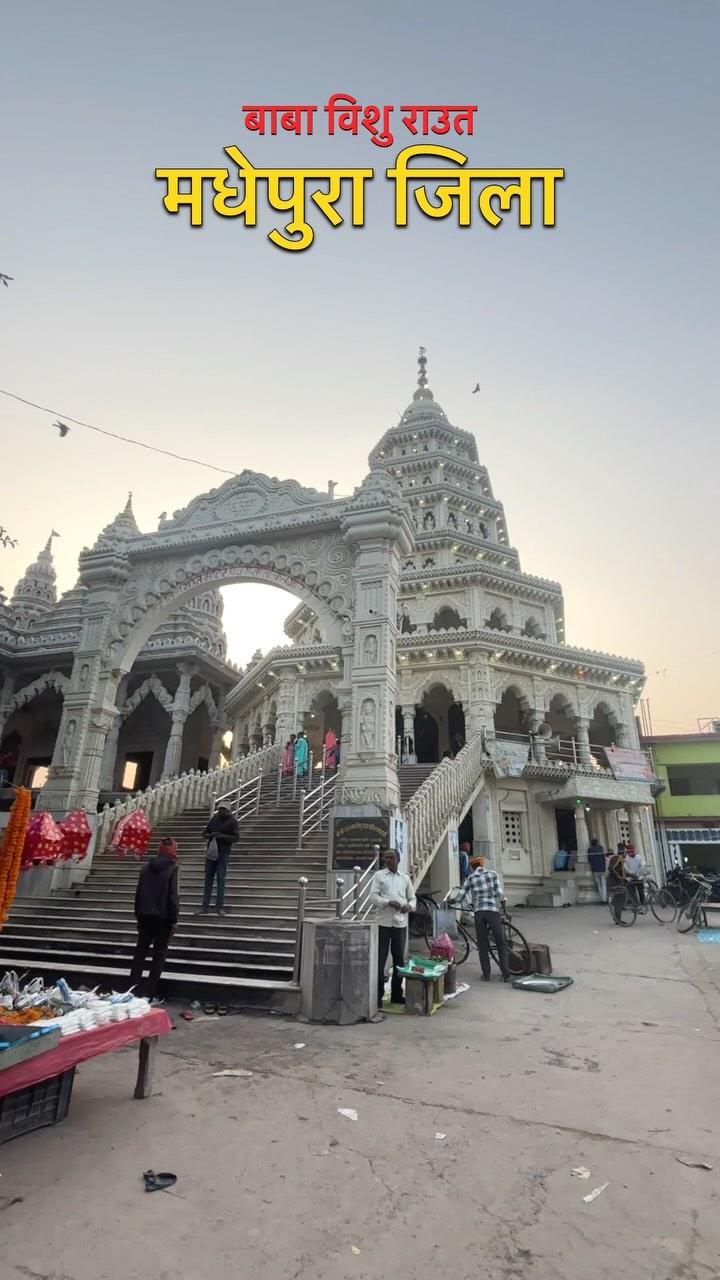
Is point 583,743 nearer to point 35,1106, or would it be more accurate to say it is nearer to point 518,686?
point 518,686

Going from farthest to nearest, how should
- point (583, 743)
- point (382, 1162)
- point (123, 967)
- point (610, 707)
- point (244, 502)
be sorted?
1. point (610, 707)
2. point (583, 743)
3. point (244, 502)
4. point (123, 967)
5. point (382, 1162)

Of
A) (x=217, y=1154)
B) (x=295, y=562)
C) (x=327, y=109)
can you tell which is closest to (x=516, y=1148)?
(x=217, y=1154)

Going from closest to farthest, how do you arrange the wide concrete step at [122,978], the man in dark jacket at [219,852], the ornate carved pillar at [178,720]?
1. the wide concrete step at [122,978]
2. the man in dark jacket at [219,852]
3. the ornate carved pillar at [178,720]

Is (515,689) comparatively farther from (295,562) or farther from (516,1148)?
(516,1148)

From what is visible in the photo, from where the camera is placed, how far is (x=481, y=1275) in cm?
245

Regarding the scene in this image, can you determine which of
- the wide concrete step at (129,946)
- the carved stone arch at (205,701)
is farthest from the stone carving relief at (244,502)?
the carved stone arch at (205,701)

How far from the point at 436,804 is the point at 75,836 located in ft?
24.2

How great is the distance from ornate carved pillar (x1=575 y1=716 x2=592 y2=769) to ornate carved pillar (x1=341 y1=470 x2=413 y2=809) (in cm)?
1545

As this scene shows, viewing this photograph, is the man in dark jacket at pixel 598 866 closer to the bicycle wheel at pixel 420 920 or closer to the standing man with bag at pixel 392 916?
the bicycle wheel at pixel 420 920

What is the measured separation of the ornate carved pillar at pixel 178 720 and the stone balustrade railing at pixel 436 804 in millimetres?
10212

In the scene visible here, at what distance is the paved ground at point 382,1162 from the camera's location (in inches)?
101

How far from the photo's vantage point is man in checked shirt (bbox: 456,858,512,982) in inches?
325

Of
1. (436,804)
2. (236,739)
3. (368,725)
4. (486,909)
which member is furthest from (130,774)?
(486,909)

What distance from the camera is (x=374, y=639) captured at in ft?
36.0
